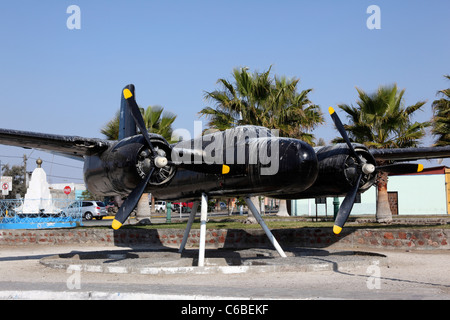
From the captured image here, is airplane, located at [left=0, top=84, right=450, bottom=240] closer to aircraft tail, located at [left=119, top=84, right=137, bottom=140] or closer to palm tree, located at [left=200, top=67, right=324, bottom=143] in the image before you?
aircraft tail, located at [left=119, top=84, right=137, bottom=140]

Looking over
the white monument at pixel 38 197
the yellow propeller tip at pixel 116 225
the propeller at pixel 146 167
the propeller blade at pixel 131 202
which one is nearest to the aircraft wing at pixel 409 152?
the propeller at pixel 146 167

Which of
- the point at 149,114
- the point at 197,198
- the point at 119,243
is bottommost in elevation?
the point at 119,243

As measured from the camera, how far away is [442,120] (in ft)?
82.3

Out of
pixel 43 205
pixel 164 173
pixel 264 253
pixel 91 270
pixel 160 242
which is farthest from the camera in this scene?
pixel 43 205

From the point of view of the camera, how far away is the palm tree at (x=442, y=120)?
82.2ft

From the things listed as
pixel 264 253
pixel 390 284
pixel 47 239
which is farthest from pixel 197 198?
pixel 47 239

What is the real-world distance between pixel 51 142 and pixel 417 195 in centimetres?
3752
